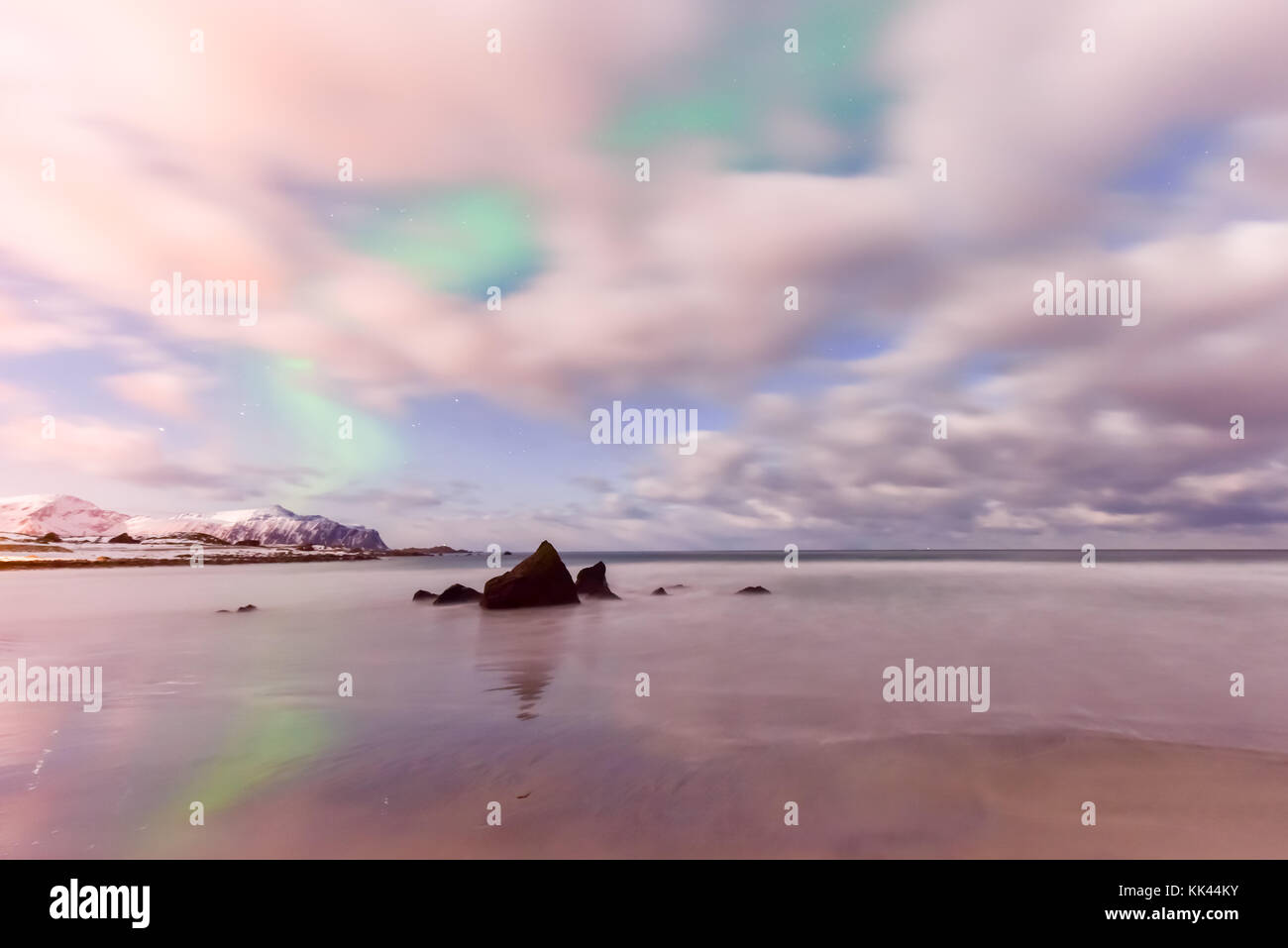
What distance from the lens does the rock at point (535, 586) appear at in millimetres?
24531

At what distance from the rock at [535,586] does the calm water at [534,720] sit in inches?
105

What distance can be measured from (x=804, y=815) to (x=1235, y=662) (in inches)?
645

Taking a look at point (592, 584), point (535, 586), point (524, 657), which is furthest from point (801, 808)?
point (592, 584)

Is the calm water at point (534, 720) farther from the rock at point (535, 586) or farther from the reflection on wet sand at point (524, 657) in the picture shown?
the rock at point (535, 586)

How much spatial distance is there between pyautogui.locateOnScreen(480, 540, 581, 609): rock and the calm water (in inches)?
105

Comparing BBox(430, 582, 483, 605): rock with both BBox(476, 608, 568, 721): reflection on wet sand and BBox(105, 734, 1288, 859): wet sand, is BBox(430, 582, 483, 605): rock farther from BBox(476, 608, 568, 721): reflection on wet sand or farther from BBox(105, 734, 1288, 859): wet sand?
BBox(105, 734, 1288, 859): wet sand

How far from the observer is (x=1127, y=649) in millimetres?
15672

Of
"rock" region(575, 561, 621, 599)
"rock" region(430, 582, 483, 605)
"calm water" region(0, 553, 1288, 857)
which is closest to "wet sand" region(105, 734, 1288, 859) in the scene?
"calm water" region(0, 553, 1288, 857)

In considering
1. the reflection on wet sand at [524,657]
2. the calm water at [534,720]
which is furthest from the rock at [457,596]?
the reflection on wet sand at [524,657]

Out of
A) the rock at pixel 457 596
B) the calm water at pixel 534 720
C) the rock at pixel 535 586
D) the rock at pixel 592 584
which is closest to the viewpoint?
the calm water at pixel 534 720

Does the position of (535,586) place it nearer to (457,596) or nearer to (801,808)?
(457,596)

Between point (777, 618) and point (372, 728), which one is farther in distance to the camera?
point (777, 618)

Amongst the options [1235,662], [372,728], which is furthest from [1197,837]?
[1235,662]
